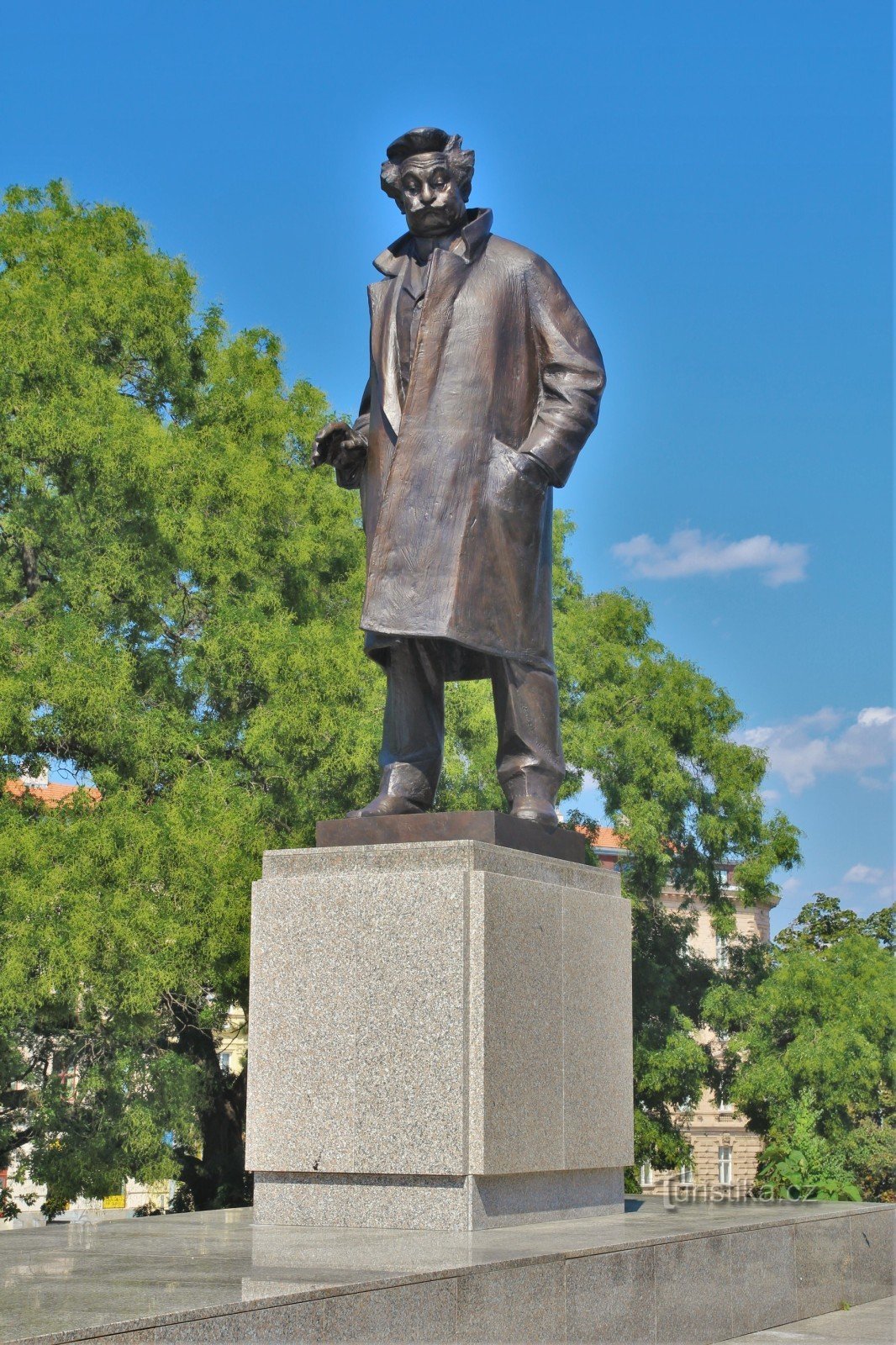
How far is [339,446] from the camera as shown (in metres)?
6.70

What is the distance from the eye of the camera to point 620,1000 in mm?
6684

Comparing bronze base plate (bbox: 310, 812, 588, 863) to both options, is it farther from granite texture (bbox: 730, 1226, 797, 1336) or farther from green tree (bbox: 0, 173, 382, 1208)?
green tree (bbox: 0, 173, 382, 1208)

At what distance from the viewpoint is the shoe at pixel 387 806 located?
6223 mm

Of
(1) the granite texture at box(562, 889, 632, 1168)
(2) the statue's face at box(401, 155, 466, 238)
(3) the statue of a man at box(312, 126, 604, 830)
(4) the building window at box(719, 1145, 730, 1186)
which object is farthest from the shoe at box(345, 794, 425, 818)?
(4) the building window at box(719, 1145, 730, 1186)

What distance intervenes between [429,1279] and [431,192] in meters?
4.29

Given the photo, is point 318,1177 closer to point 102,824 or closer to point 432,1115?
point 432,1115

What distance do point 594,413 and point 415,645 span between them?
1208mm

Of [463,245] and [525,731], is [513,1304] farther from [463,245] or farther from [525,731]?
[463,245]

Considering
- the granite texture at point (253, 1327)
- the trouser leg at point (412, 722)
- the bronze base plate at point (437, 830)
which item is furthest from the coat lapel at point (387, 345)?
the granite texture at point (253, 1327)

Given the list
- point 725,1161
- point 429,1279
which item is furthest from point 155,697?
point 725,1161

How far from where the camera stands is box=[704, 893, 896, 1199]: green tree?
74.1ft

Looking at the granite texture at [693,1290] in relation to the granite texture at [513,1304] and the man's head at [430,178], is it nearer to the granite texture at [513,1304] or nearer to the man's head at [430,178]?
the granite texture at [513,1304]

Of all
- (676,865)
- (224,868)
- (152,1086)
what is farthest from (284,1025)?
(676,865)

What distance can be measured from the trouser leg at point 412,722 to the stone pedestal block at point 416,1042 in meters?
0.51
